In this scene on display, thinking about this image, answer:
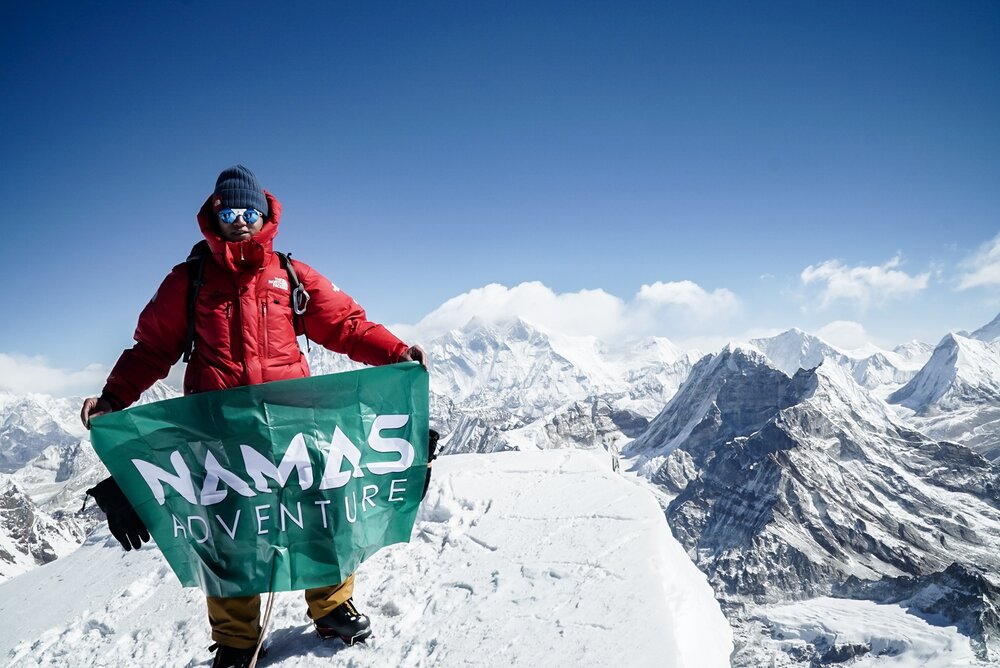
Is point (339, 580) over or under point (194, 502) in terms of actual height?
under

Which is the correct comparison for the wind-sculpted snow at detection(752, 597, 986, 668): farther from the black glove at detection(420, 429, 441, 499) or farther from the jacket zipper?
the jacket zipper

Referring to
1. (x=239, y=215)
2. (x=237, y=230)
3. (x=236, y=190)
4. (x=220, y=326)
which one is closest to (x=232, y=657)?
(x=220, y=326)

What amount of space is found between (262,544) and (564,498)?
14.8 ft

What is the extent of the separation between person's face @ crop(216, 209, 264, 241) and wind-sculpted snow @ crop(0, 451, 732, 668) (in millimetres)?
3804

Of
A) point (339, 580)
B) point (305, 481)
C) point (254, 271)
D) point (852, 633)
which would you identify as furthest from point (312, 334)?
point (852, 633)

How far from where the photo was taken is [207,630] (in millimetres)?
5512

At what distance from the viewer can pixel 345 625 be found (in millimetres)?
4555

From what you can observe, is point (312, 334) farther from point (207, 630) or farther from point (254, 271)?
point (207, 630)

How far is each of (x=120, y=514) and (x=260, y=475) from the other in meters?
1.15

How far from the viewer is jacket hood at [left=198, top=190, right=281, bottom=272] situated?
13.9 ft

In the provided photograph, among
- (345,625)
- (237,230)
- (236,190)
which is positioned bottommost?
(345,625)

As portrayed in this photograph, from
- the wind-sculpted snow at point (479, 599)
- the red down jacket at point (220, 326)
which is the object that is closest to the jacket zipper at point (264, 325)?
the red down jacket at point (220, 326)

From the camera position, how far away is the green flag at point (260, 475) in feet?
13.3

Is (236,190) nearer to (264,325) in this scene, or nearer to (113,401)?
(264,325)
